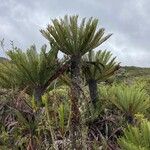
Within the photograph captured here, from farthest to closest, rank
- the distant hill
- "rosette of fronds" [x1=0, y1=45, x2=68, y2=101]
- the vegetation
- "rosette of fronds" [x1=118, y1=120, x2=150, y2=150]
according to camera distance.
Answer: the distant hill, "rosette of fronds" [x1=0, y1=45, x2=68, y2=101], the vegetation, "rosette of fronds" [x1=118, y1=120, x2=150, y2=150]

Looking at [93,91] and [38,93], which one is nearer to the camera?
[38,93]

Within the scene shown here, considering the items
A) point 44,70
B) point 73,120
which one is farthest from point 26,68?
point 73,120

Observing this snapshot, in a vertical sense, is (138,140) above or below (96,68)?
below

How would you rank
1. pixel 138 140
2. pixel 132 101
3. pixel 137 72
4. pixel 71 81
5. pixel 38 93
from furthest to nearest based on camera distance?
pixel 137 72 → pixel 38 93 → pixel 132 101 → pixel 71 81 → pixel 138 140

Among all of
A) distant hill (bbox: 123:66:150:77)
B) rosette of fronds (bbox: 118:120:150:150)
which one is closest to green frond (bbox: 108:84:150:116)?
rosette of fronds (bbox: 118:120:150:150)

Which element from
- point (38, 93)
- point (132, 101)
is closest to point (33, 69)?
point (38, 93)

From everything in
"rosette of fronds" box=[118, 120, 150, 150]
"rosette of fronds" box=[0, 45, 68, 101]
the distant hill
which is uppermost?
the distant hill

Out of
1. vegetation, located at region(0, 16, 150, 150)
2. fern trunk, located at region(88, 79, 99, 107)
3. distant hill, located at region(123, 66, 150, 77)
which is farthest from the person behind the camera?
distant hill, located at region(123, 66, 150, 77)

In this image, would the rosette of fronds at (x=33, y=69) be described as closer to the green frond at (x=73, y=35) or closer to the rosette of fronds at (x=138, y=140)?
the green frond at (x=73, y=35)

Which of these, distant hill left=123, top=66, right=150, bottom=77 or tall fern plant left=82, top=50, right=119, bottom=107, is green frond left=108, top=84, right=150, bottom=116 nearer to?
tall fern plant left=82, top=50, right=119, bottom=107

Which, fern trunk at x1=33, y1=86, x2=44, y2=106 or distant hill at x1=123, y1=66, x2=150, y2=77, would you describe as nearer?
fern trunk at x1=33, y1=86, x2=44, y2=106

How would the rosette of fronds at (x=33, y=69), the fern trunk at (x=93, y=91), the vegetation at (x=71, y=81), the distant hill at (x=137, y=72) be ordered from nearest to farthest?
the vegetation at (x=71, y=81) < the rosette of fronds at (x=33, y=69) < the fern trunk at (x=93, y=91) < the distant hill at (x=137, y=72)

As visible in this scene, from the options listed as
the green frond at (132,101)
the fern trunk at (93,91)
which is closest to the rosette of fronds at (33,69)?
the fern trunk at (93,91)

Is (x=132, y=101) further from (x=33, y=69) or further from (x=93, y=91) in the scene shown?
(x=33, y=69)
